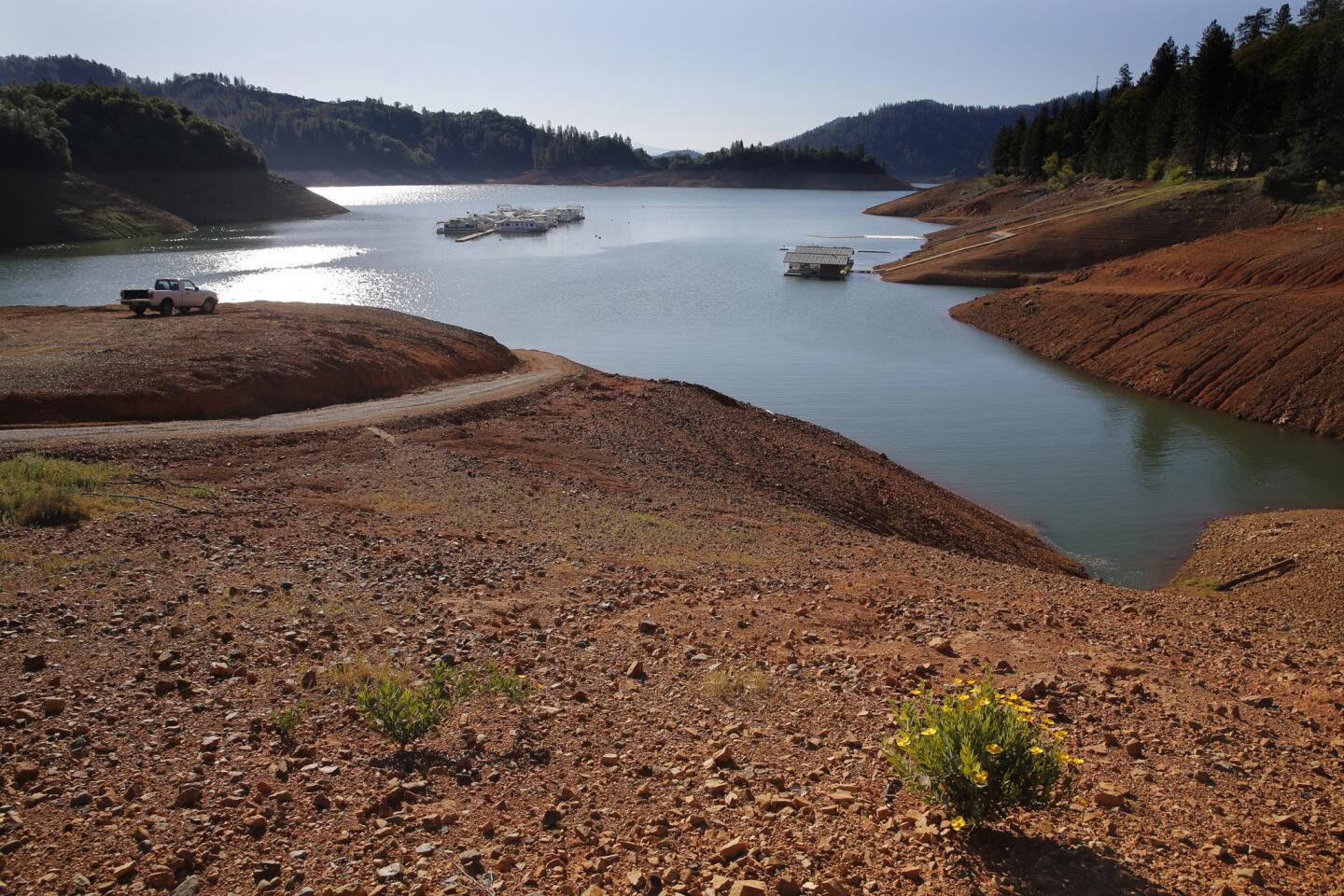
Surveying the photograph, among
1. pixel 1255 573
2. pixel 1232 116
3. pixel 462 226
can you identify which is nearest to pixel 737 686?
pixel 1255 573

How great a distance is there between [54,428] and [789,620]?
17837 millimetres

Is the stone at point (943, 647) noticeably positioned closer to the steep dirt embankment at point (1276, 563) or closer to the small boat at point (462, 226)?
the steep dirt embankment at point (1276, 563)

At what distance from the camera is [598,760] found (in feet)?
25.2

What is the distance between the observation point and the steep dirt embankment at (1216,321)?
129 feet

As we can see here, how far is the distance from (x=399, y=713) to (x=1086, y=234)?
259ft

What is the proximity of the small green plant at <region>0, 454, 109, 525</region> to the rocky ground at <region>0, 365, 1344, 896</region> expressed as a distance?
1.79ft

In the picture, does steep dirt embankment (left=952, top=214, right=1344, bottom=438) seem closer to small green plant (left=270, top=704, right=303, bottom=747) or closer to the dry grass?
the dry grass

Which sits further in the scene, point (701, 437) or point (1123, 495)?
point (1123, 495)

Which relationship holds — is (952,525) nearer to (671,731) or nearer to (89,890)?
(671,731)

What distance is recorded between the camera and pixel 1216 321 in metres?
46.2

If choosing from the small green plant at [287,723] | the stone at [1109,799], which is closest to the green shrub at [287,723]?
the small green plant at [287,723]

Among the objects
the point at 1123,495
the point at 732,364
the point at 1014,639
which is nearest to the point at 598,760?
the point at 1014,639

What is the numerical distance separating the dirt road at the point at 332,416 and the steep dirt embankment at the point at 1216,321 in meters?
29.7

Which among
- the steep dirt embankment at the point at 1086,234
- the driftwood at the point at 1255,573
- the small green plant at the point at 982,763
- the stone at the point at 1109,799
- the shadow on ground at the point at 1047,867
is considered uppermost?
the steep dirt embankment at the point at 1086,234
